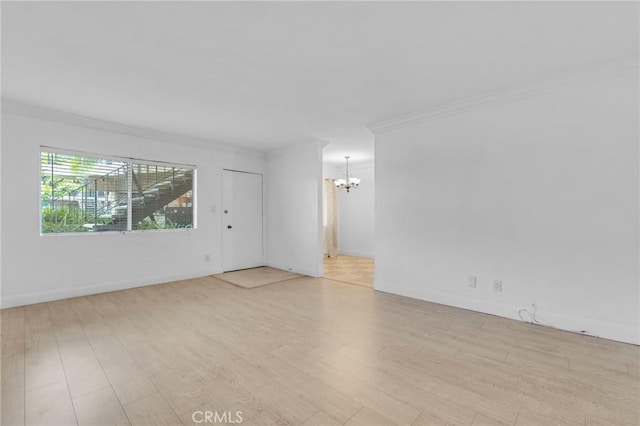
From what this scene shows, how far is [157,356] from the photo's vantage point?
2420 mm

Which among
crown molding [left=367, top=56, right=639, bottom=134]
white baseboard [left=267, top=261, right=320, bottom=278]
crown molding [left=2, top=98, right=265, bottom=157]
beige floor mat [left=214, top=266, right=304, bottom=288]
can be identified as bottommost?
beige floor mat [left=214, top=266, right=304, bottom=288]

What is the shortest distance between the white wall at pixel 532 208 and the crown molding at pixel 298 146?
5.35ft

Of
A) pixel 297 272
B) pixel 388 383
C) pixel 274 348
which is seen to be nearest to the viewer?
pixel 388 383

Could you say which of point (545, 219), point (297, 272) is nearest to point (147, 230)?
point (297, 272)

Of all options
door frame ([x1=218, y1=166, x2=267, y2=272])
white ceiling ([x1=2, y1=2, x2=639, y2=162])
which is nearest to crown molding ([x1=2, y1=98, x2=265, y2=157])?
white ceiling ([x1=2, y1=2, x2=639, y2=162])

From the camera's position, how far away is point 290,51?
2.44 metres

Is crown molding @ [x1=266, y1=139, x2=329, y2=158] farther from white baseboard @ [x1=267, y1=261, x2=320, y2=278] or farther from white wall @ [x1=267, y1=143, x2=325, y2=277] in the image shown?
white baseboard @ [x1=267, y1=261, x2=320, y2=278]

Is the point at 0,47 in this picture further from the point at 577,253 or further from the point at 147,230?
the point at 577,253

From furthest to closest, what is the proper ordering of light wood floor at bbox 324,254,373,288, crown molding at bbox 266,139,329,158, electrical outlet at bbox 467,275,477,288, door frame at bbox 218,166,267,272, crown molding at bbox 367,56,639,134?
door frame at bbox 218,166,267,272
crown molding at bbox 266,139,329,158
light wood floor at bbox 324,254,373,288
electrical outlet at bbox 467,275,477,288
crown molding at bbox 367,56,639,134

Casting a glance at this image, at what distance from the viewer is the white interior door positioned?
19.2 ft

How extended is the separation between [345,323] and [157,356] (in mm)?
1809

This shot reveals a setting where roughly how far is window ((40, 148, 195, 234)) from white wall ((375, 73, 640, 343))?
388 centimetres

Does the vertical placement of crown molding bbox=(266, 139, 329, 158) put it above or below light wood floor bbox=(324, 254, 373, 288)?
above

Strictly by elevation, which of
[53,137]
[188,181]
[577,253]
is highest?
[53,137]
